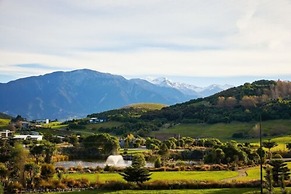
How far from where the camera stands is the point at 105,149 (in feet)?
327

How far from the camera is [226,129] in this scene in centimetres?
14362

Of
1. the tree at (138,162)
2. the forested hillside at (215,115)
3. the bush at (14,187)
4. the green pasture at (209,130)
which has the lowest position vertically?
the bush at (14,187)

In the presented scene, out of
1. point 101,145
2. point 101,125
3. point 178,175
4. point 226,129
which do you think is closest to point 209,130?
point 226,129

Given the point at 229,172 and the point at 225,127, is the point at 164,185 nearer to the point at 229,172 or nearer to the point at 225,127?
the point at 229,172

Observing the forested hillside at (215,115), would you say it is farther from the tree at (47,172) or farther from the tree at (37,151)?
the tree at (47,172)

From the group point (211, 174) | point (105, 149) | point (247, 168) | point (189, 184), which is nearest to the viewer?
point (189, 184)

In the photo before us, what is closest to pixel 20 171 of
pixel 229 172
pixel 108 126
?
pixel 229 172

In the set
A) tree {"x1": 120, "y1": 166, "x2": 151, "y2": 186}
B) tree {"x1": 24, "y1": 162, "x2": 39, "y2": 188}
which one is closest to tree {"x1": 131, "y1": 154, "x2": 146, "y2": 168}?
tree {"x1": 120, "y1": 166, "x2": 151, "y2": 186}

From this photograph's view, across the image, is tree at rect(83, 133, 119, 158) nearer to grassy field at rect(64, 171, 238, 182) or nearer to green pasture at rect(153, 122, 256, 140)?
grassy field at rect(64, 171, 238, 182)

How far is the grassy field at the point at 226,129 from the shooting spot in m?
132

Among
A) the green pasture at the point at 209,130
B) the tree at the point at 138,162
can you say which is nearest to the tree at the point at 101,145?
the tree at the point at 138,162

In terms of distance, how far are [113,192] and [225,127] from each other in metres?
106

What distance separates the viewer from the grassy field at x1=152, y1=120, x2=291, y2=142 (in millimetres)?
131750

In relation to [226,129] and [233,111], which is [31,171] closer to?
[226,129]
